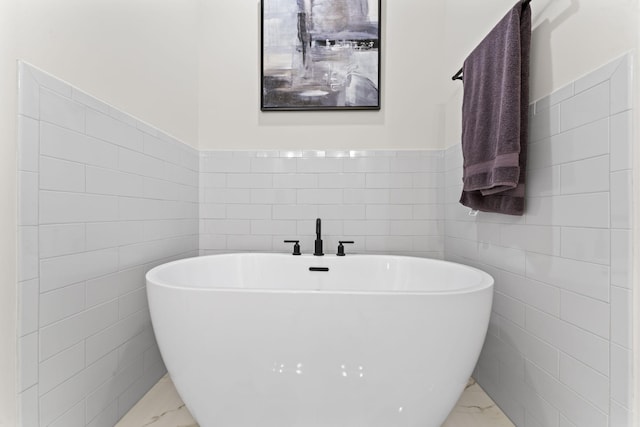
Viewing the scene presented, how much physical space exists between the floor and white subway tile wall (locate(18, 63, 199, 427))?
0.21 ft

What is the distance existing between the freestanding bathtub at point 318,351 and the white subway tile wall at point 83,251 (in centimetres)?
30

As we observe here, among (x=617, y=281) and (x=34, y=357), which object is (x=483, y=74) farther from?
(x=34, y=357)

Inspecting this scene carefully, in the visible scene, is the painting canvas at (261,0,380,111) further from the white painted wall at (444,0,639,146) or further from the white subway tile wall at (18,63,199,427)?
the white subway tile wall at (18,63,199,427)

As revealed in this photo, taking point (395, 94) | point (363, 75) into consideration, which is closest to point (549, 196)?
point (395, 94)

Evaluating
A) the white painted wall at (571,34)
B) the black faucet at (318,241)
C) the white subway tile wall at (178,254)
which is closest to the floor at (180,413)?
the white subway tile wall at (178,254)

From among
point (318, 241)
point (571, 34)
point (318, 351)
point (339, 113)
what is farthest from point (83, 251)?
point (571, 34)

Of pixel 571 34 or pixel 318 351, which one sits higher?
pixel 571 34

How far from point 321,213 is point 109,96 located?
123 cm

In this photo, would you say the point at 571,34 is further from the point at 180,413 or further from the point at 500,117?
the point at 180,413

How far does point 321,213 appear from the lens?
1982 millimetres

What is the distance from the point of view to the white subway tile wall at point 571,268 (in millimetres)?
842

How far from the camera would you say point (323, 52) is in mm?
1952

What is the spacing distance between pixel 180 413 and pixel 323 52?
6.81 feet

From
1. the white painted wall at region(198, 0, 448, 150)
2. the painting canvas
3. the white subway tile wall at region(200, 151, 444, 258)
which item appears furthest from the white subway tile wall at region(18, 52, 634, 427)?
the painting canvas
